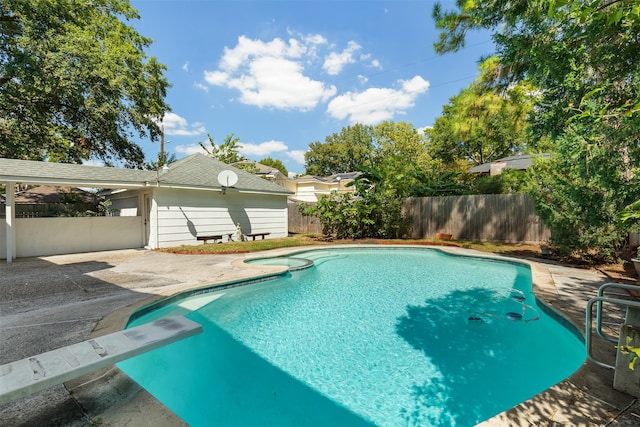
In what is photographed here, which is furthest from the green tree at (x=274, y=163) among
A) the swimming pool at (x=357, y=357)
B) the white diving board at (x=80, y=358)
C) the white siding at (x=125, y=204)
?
the white diving board at (x=80, y=358)

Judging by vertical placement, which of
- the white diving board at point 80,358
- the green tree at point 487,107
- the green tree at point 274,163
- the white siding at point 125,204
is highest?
the green tree at point 274,163

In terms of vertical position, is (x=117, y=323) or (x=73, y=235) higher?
(x=73, y=235)

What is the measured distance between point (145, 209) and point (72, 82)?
7.27m

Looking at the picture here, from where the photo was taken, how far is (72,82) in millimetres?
13578

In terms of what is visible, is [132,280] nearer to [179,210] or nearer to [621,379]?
[179,210]

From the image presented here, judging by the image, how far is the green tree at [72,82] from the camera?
13172 mm

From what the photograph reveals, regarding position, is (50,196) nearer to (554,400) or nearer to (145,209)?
(145,209)

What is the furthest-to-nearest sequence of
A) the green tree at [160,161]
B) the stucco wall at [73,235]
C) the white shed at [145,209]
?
the green tree at [160,161], the stucco wall at [73,235], the white shed at [145,209]

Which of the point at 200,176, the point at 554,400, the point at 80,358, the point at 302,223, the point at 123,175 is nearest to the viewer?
the point at 554,400

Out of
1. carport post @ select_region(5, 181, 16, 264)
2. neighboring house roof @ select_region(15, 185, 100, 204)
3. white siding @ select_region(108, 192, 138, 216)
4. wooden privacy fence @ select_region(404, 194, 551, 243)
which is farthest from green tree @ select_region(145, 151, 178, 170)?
wooden privacy fence @ select_region(404, 194, 551, 243)

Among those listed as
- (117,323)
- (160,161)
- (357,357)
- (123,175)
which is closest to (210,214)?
(123,175)

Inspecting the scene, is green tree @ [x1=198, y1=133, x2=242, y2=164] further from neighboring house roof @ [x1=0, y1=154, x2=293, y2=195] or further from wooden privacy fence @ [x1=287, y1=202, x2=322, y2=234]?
neighboring house roof @ [x1=0, y1=154, x2=293, y2=195]

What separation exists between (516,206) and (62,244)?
18.1 m

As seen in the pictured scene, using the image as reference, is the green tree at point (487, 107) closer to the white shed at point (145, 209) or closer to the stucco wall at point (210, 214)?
the white shed at point (145, 209)
